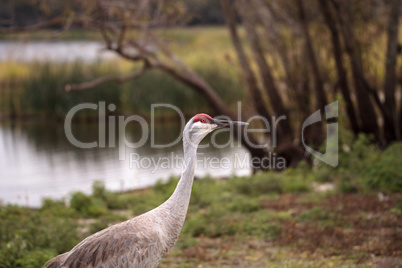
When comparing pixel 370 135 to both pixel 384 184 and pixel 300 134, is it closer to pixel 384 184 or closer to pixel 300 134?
pixel 300 134

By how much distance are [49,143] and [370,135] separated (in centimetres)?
934

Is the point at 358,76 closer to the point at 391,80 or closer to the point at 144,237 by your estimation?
the point at 391,80

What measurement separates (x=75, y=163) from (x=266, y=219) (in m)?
7.60

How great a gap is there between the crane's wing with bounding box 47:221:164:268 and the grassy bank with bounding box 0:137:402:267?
1.17 metres

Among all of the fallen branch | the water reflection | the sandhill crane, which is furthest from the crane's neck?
the fallen branch

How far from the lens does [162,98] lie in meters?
18.4

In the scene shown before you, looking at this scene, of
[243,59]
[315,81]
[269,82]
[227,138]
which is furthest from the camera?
[227,138]

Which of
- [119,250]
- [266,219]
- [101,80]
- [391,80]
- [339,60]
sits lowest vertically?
[266,219]

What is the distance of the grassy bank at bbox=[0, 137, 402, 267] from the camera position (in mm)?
5848

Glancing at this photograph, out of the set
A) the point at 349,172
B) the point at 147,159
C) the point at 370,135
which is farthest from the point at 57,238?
the point at 147,159

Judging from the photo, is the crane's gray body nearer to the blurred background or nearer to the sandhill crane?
the sandhill crane

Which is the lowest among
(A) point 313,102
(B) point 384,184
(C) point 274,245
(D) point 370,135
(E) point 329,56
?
(C) point 274,245

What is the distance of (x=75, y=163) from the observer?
44.7ft

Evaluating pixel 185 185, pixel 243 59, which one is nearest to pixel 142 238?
pixel 185 185
